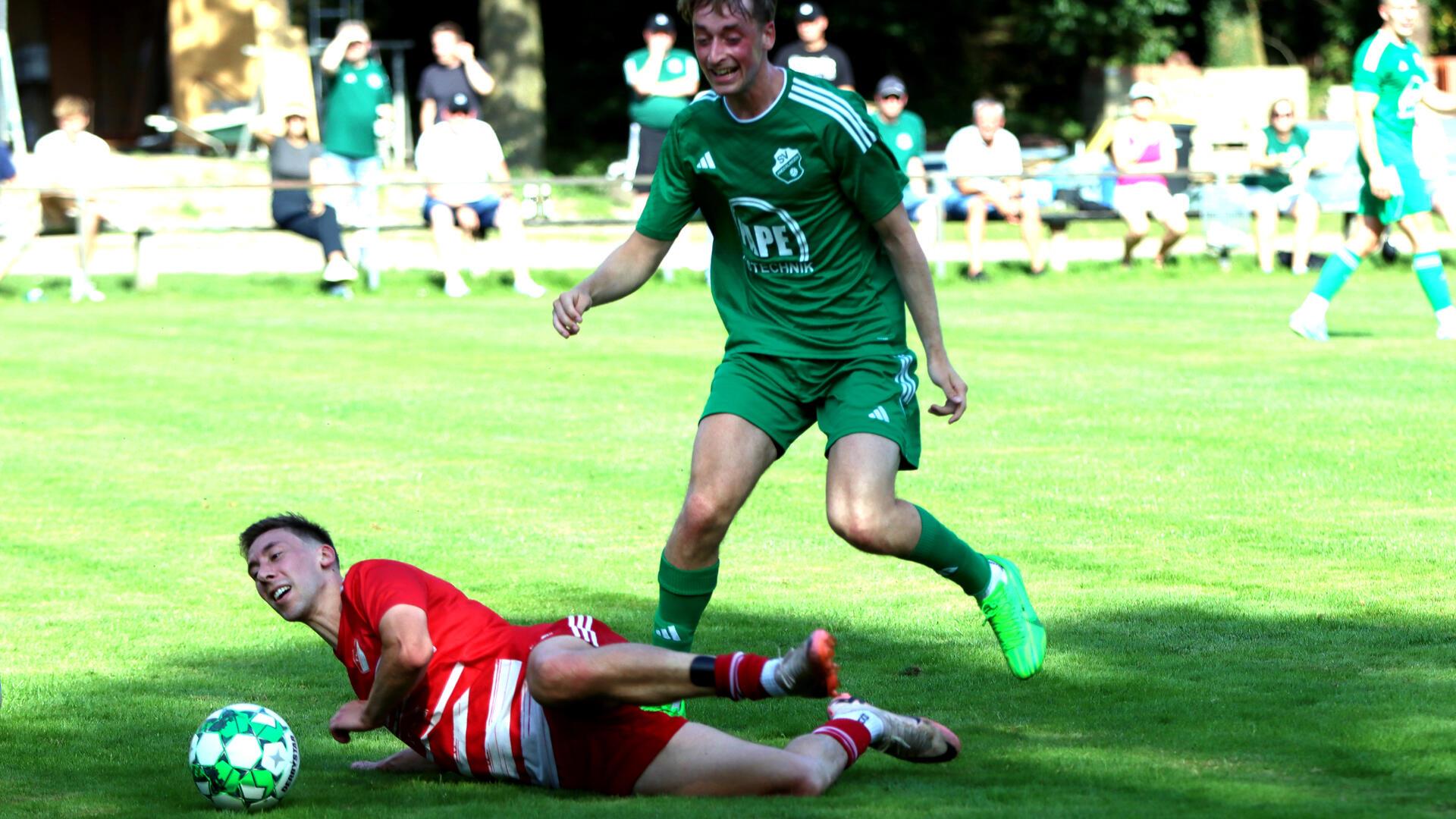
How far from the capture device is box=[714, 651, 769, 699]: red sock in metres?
5.08

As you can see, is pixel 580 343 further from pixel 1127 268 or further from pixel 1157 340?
pixel 1127 268

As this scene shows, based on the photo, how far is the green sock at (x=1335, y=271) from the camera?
48.4 feet

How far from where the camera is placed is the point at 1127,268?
72.9ft

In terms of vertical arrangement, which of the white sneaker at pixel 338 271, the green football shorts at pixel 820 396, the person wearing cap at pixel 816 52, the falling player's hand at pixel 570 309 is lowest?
the white sneaker at pixel 338 271

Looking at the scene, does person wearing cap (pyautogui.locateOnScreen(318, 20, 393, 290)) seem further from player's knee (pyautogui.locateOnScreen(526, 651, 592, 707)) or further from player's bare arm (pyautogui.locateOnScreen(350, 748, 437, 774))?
player's knee (pyautogui.locateOnScreen(526, 651, 592, 707))

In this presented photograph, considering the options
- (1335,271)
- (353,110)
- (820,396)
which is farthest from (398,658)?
(353,110)

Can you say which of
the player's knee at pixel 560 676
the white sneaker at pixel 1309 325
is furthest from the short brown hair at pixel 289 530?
the white sneaker at pixel 1309 325

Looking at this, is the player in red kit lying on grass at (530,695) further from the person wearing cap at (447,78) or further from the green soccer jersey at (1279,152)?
the green soccer jersey at (1279,152)

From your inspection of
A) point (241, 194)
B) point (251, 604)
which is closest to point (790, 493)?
point (251, 604)

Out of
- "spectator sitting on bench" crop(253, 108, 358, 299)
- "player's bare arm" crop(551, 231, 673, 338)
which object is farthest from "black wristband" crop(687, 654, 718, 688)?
"spectator sitting on bench" crop(253, 108, 358, 299)

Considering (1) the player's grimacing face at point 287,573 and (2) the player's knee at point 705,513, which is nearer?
(1) the player's grimacing face at point 287,573

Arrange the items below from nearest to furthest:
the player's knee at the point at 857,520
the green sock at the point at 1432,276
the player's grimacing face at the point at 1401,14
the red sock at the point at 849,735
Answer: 1. the red sock at the point at 849,735
2. the player's knee at the point at 857,520
3. the player's grimacing face at the point at 1401,14
4. the green sock at the point at 1432,276

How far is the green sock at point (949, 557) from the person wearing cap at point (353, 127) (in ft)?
48.0

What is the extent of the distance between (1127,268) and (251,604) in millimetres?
15286
